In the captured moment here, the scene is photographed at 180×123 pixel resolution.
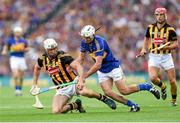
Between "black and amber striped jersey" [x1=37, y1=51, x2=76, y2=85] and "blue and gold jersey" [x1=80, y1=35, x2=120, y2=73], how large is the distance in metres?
0.44

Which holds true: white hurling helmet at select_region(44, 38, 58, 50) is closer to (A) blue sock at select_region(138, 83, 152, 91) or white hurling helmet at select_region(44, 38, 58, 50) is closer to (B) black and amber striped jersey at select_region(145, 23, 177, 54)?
(A) blue sock at select_region(138, 83, 152, 91)

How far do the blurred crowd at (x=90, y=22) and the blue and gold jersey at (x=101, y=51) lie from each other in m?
16.6

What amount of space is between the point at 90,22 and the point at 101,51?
61.6 ft

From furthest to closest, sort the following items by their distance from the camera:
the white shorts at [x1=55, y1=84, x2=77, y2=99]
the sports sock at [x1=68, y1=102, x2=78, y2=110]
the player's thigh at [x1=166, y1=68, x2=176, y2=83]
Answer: the player's thigh at [x1=166, y1=68, x2=176, y2=83]
the white shorts at [x1=55, y1=84, x2=77, y2=99]
the sports sock at [x1=68, y1=102, x2=78, y2=110]

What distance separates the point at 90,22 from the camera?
110 feet

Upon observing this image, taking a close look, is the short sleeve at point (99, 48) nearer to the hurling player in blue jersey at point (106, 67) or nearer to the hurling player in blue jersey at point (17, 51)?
the hurling player in blue jersey at point (106, 67)

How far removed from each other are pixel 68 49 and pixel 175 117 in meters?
20.3

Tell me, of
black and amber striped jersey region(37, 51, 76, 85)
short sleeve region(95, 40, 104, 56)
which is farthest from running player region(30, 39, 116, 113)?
short sleeve region(95, 40, 104, 56)

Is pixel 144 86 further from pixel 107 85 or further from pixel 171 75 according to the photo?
pixel 171 75

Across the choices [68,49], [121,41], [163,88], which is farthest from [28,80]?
[163,88]

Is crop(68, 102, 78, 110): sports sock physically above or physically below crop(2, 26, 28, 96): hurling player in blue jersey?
below

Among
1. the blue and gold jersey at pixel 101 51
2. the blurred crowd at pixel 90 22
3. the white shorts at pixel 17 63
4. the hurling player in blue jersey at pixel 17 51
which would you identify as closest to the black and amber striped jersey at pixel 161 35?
the blue and gold jersey at pixel 101 51

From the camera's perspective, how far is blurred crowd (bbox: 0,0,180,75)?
106ft

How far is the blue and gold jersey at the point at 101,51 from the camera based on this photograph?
48.4 feet
